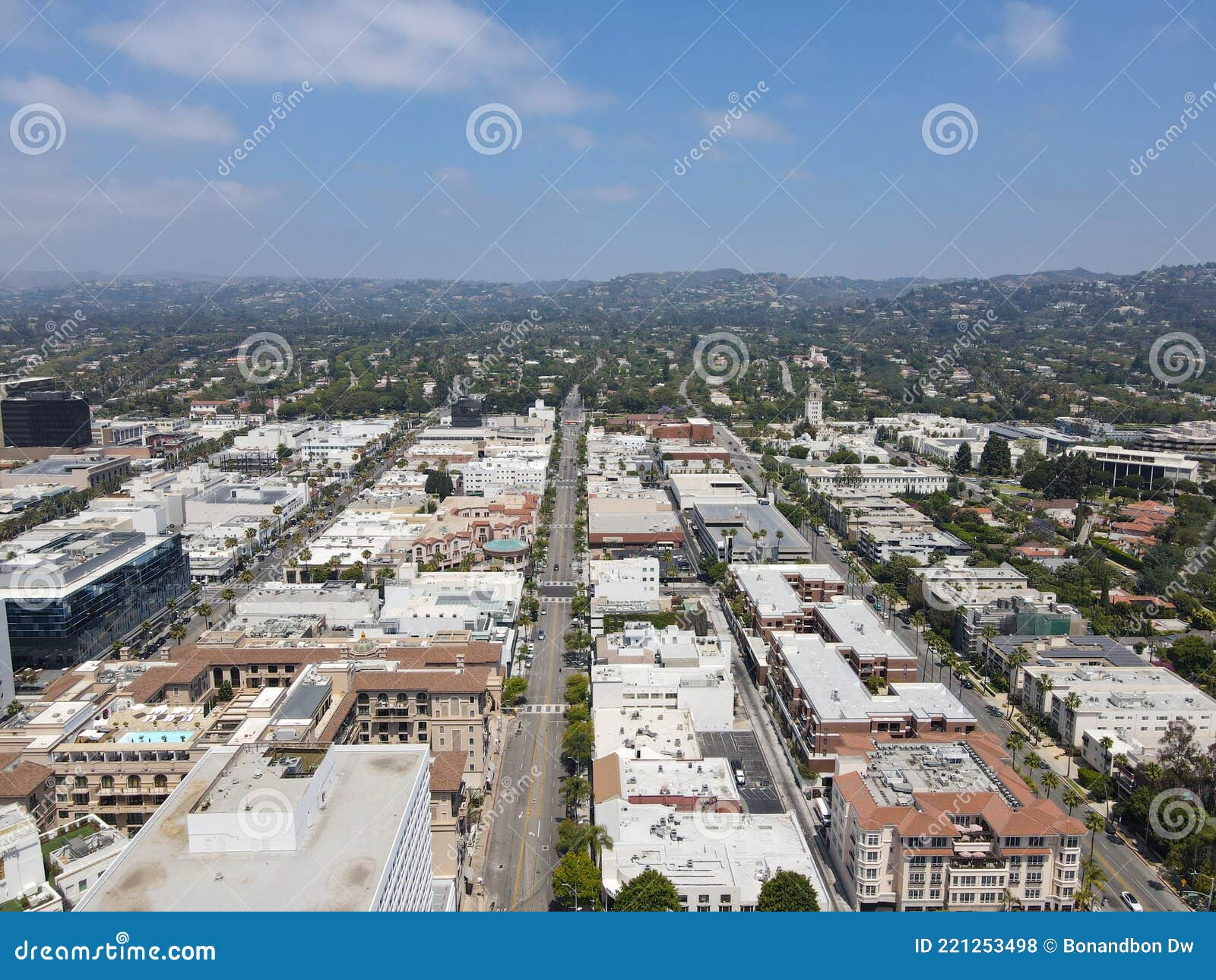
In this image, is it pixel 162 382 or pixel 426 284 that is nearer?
pixel 162 382

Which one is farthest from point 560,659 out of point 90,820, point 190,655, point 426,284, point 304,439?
point 426,284

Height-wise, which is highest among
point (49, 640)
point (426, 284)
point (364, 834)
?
point (426, 284)

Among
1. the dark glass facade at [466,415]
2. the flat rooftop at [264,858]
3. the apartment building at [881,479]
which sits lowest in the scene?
the apartment building at [881,479]

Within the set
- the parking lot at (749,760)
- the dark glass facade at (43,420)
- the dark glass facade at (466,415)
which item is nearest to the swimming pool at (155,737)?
the parking lot at (749,760)

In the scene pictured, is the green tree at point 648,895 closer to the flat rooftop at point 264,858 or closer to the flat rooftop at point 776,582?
the flat rooftop at point 264,858

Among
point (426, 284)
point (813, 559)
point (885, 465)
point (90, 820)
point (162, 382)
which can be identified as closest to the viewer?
point (90, 820)

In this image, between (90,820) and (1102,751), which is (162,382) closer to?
(90,820)

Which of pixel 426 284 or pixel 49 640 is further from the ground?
pixel 426 284
